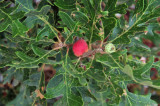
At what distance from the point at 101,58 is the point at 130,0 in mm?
393

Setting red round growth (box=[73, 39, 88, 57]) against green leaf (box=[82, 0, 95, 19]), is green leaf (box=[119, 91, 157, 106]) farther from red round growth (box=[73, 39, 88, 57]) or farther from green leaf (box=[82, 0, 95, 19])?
green leaf (box=[82, 0, 95, 19])

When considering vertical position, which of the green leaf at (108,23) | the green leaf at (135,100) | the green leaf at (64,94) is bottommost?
the green leaf at (135,100)

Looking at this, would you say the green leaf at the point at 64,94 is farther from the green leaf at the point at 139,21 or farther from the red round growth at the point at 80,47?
the green leaf at the point at 139,21

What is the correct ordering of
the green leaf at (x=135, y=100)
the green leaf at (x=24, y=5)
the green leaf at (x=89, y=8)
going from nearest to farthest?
the green leaf at (x=89, y=8) < the green leaf at (x=24, y=5) < the green leaf at (x=135, y=100)

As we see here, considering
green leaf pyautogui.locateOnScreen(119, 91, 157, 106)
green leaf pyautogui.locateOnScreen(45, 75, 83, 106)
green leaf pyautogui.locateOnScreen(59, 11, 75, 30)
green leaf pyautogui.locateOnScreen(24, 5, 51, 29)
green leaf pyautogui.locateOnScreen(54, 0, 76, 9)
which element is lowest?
green leaf pyautogui.locateOnScreen(119, 91, 157, 106)

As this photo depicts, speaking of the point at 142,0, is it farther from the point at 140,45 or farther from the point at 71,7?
the point at 140,45

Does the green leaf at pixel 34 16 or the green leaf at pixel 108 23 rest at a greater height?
the green leaf at pixel 34 16

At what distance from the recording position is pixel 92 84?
3.21 feet

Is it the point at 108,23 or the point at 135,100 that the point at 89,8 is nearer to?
the point at 108,23

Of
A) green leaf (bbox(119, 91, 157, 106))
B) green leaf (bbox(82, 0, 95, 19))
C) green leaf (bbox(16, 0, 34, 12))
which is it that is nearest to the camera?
green leaf (bbox(82, 0, 95, 19))

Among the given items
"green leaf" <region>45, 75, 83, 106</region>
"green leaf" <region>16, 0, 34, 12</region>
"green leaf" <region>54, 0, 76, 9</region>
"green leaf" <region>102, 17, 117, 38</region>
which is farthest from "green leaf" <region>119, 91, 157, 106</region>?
"green leaf" <region>16, 0, 34, 12</region>

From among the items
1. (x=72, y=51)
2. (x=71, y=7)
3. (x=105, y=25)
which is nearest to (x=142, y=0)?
(x=105, y=25)

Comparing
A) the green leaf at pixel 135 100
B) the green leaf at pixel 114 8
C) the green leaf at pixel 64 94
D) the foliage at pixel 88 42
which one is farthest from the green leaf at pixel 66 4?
the green leaf at pixel 135 100

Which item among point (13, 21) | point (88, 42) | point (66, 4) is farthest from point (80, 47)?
point (13, 21)
